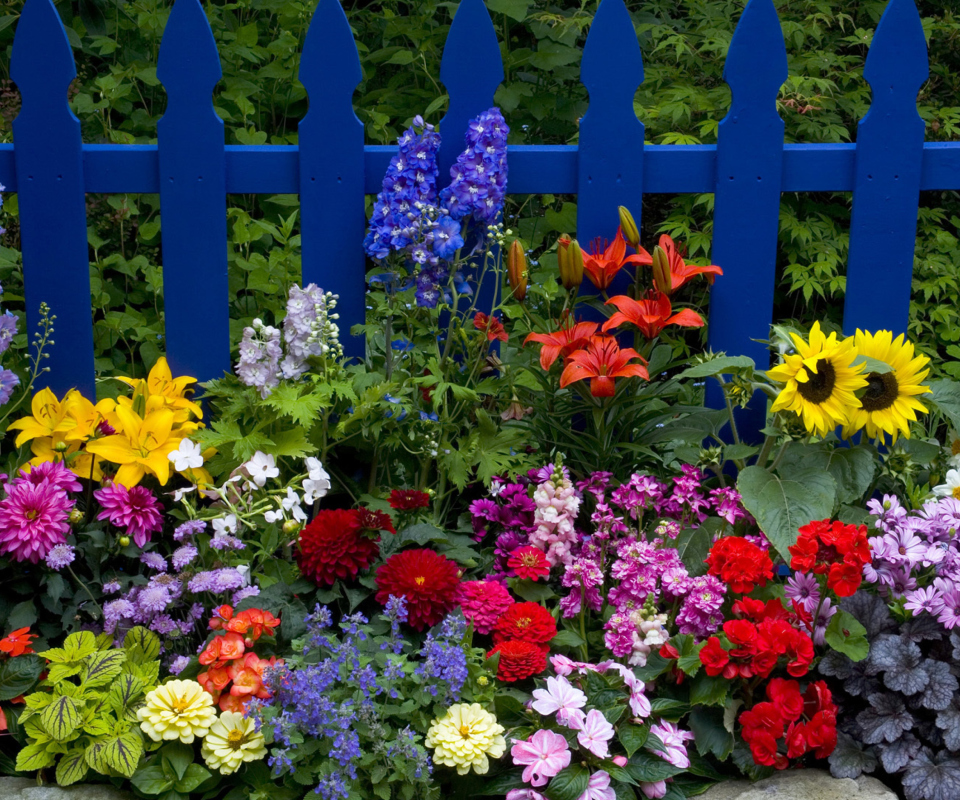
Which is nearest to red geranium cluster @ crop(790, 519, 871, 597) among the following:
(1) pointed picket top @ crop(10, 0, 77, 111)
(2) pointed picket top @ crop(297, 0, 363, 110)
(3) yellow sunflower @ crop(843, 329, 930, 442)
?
(3) yellow sunflower @ crop(843, 329, 930, 442)

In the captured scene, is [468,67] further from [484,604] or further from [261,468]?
[484,604]

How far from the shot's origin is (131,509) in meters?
2.33

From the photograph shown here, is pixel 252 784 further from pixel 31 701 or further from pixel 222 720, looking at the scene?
pixel 31 701

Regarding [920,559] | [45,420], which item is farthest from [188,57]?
[920,559]

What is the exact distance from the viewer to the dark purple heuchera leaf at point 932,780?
2004 mm

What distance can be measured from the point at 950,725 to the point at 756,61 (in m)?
1.74

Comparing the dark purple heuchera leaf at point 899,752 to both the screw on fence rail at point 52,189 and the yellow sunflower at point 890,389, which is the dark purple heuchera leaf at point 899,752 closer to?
the yellow sunflower at point 890,389

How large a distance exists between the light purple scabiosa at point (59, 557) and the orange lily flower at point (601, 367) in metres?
1.20

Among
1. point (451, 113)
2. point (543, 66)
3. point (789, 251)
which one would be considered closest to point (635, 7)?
point (543, 66)

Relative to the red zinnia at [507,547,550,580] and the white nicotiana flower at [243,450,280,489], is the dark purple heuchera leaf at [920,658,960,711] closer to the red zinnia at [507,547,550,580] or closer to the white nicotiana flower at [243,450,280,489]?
the red zinnia at [507,547,550,580]

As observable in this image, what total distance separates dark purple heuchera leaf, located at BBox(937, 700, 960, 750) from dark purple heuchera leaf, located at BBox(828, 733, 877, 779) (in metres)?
0.15

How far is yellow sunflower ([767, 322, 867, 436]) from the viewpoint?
2.34 meters

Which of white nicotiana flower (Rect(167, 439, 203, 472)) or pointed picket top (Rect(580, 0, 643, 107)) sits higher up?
pointed picket top (Rect(580, 0, 643, 107))

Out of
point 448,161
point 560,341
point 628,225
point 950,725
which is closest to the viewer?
point 950,725
